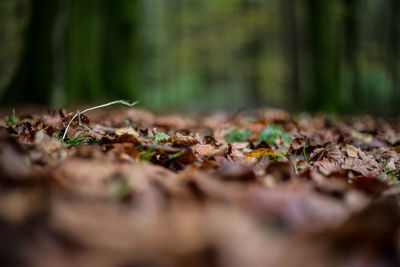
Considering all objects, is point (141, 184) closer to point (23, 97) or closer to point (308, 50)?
point (23, 97)

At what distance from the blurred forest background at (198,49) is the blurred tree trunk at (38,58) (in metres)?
0.02

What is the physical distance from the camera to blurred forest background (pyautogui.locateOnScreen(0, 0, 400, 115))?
5.54 metres

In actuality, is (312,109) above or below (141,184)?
below

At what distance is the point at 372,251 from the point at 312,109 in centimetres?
689

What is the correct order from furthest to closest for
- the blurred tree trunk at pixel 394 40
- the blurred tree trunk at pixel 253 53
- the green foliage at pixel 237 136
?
the blurred tree trunk at pixel 253 53, the blurred tree trunk at pixel 394 40, the green foliage at pixel 237 136

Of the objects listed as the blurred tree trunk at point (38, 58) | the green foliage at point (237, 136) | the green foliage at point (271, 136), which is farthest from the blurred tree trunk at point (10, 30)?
the green foliage at point (271, 136)

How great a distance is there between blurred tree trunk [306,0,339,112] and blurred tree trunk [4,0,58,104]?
563 centimetres

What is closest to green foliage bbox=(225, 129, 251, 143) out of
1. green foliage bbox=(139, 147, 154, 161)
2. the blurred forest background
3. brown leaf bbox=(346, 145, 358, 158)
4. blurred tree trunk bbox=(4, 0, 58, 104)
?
brown leaf bbox=(346, 145, 358, 158)

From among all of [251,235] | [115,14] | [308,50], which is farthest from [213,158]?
[115,14]

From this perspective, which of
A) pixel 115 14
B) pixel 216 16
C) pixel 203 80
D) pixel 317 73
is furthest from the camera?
pixel 203 80

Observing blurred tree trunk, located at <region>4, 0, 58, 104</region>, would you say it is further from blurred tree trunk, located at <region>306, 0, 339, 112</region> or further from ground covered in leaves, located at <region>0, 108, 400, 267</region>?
blurred tree trunk, located at <region>306, 0, 339, 112</region>

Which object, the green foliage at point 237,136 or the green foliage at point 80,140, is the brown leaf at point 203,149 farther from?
the green foliage at point 237,136

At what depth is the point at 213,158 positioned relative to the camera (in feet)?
4.66

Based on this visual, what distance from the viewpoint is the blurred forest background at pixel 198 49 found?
5.54 metres
